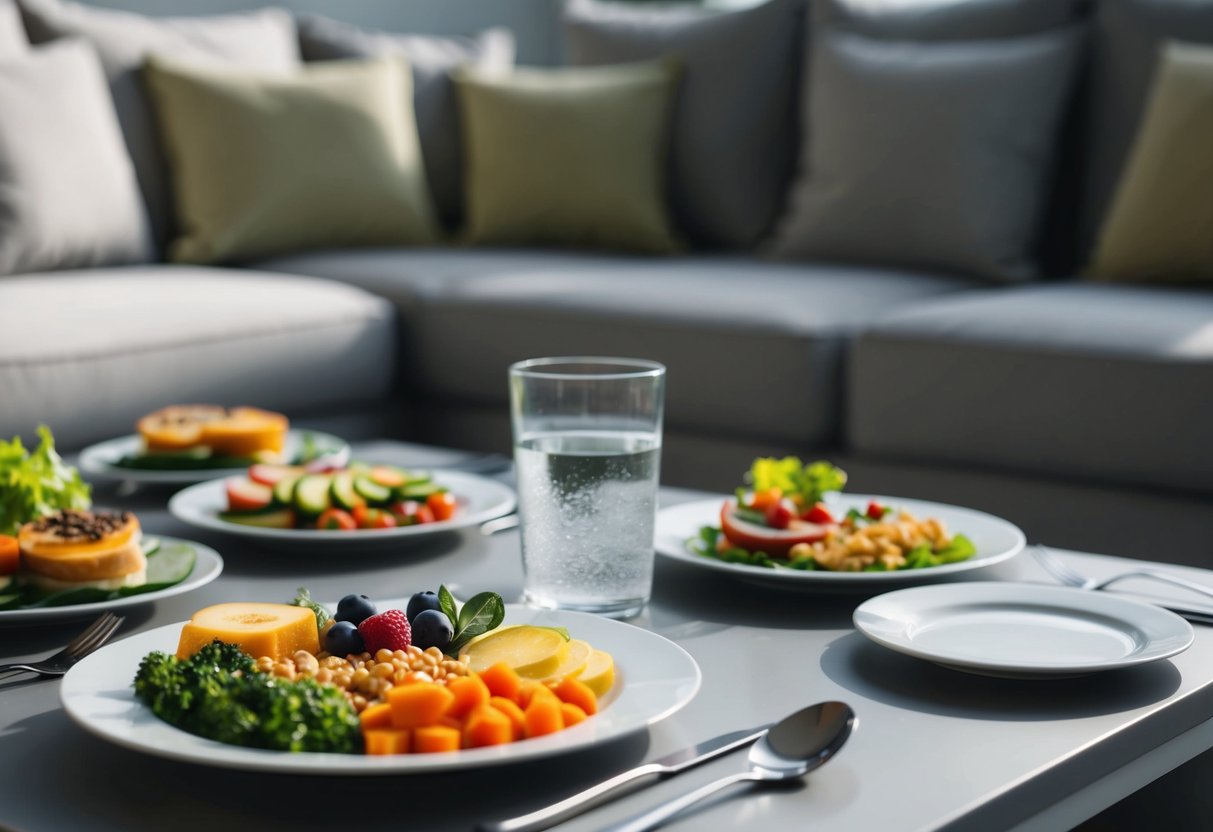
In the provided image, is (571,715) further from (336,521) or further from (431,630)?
(336,521)

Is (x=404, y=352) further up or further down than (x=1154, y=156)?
Answer: further down

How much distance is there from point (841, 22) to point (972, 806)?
2.61 metres

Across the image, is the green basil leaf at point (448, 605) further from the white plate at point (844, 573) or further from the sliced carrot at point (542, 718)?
the white plate at point (844, 573)

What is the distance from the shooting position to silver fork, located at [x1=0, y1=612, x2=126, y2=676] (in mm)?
919

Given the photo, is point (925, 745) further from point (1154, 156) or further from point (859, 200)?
point (859, 200)

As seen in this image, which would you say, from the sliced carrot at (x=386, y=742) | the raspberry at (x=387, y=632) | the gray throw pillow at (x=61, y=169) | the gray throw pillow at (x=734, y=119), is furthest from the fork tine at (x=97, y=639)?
the gray throw pillow at (x=734, y=119)

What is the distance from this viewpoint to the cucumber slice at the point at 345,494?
1.29 meters

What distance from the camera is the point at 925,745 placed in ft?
2.65

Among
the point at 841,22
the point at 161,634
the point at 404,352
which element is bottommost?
the point at 404,352

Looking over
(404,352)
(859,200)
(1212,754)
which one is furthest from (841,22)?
(1212,754)

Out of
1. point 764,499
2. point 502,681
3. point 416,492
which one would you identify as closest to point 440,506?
point 416,492

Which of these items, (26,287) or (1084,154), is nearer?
(26,287)

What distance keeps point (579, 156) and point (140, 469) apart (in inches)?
71.7

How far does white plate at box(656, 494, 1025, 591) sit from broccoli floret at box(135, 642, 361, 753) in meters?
0.43
